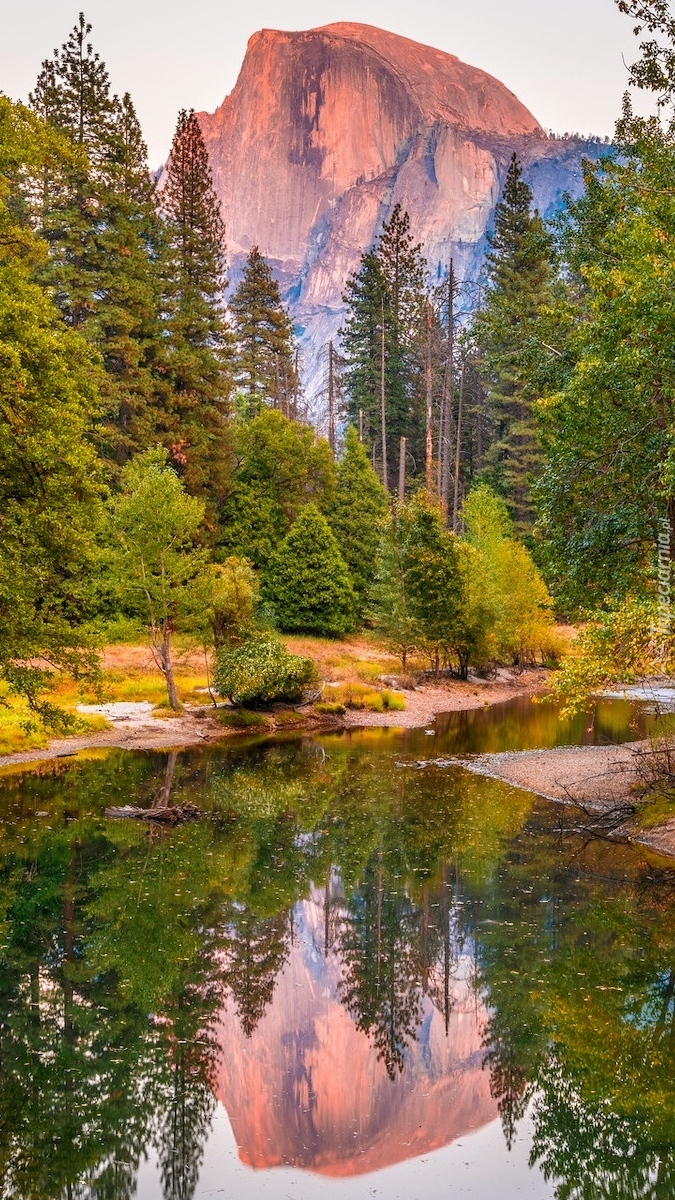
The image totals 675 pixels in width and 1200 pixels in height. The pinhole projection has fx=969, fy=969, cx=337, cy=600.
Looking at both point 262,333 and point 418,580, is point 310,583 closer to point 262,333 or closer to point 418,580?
point 418,580

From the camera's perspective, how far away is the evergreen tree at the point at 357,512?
55.2 metres

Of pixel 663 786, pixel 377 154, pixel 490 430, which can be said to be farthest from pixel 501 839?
pixel 377 154

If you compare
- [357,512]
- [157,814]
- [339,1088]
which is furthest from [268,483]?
[339,1088]

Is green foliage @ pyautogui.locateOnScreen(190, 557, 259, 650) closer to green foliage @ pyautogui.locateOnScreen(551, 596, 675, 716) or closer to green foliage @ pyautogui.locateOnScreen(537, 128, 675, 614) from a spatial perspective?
green foliage @ pyautogui.locateOnScreen(537, 128, 675, 614)

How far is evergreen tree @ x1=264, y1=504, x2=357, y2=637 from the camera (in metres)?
49.8

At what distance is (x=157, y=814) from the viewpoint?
809 inches

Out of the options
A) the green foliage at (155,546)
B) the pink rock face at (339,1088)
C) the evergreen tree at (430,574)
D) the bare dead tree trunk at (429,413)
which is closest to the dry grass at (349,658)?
the evergreen tree at (430,574)

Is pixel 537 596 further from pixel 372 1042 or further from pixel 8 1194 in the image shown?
pixel 8 1194

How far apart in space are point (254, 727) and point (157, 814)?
15036 mm

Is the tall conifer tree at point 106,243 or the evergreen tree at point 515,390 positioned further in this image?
the evergreen tree at point 515,390

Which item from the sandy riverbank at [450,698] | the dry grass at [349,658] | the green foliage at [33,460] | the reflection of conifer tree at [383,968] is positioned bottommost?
the sandy riverbank at [450,698]

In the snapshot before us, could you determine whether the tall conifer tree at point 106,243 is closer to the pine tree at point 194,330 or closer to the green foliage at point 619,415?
the pine tree at point 194,330

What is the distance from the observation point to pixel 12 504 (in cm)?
1914

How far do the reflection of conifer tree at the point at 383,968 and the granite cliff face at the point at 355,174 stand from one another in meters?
161
